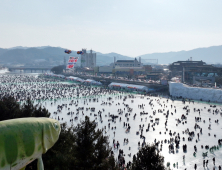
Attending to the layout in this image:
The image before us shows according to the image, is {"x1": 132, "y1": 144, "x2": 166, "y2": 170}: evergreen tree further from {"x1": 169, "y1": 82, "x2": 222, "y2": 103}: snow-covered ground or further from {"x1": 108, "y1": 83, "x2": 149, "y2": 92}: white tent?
{"x1": 108, "y1": 83, "x2": 149, "y2": 92}: white tent

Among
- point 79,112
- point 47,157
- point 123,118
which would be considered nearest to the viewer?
point 47,157

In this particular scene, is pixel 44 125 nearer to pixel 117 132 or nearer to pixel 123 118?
pixel 117 132

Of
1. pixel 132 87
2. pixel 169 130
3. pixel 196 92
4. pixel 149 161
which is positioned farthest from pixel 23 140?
pixel 132 87

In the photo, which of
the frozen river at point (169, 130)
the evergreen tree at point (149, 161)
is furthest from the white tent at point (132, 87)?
the evergreen tree at point (149, 161)

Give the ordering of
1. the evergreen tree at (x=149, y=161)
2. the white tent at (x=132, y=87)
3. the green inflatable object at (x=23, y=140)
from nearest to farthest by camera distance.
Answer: the green inflatable object at (x=23, y=140) → the evergreen tree at (x=149, y=161) → the white tent at (x=132, y=87)

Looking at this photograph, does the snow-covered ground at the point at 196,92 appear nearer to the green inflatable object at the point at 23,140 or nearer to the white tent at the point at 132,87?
the white tent at the point at 132,87

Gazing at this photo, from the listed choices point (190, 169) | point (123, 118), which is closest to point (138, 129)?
point (123, 118)
